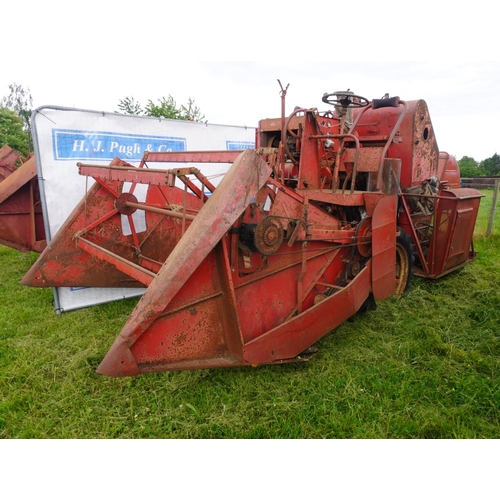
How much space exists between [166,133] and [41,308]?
2819mm

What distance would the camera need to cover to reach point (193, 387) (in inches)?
110

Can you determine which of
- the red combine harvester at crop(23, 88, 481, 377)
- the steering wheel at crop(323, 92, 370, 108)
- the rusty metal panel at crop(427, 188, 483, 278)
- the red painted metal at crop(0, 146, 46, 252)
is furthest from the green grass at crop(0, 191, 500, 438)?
the steering wheel at crop(323, 92, 370, 108)

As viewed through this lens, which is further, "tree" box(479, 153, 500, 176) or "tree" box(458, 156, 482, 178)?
"tree" box(479, 153, 500, 176)

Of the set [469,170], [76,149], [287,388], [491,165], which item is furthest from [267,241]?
[491,165]

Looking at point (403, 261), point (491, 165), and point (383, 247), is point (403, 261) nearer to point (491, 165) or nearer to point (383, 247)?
point (383, 247)

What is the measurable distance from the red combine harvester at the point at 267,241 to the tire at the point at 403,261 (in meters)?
0.02

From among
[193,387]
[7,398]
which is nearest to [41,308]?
[7,398]

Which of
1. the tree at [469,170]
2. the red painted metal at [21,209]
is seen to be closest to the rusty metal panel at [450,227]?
the red painted metal at [21,209]

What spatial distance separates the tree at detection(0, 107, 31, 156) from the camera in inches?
768

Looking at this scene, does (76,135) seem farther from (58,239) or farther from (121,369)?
(121,369)

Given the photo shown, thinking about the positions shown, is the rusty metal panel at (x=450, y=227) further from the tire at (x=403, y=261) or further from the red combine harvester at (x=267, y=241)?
the tire at (x=403, y=261)

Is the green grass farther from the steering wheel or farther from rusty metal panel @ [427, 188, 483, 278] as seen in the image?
the steering wheel

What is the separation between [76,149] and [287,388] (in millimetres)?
3732

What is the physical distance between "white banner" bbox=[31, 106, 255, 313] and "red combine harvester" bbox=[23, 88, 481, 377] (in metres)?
0.65
